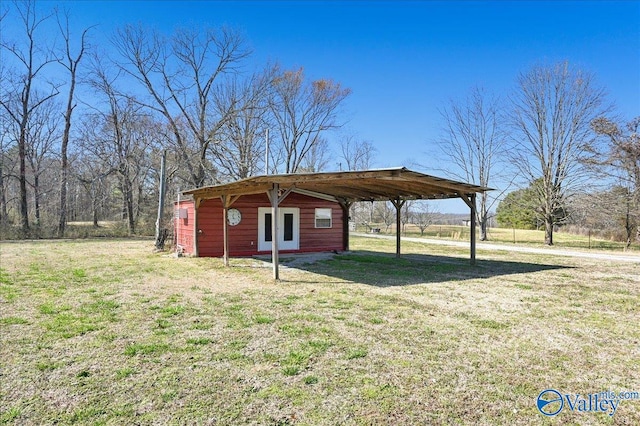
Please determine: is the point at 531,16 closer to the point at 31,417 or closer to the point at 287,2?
the point at 287,2

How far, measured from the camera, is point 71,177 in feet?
65.1

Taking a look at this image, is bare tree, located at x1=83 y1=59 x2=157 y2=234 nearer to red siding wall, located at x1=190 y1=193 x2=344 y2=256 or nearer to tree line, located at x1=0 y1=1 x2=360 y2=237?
tree line, located at x1=0 y1=1 x2=360 y2=237

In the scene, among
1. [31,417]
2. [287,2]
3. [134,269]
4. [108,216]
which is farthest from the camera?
[108,216]

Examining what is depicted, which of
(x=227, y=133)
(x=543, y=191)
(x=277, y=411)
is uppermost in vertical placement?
(x=227, y=133)

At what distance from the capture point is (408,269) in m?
8.61

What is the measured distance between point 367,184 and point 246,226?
4284 millimetres

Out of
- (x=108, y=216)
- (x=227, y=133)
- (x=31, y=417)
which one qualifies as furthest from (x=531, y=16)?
(x=108, y=216)

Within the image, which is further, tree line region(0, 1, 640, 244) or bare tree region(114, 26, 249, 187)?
bare tree region(114, 26, 249, 187)

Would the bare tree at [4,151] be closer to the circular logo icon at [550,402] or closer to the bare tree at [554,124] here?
the circular logo icon at [550,402]

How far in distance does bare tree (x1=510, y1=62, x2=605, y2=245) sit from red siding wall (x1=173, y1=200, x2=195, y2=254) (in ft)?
50.0

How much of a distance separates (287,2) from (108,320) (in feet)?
41.8

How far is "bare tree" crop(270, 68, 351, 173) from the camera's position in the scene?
74.7 feet

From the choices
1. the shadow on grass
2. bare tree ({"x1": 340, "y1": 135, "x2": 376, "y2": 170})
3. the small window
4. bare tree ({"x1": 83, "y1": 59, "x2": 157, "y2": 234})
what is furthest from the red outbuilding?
bare tree ({"x1": 340, "y1": 135, "x2": 376, "y2": 170})

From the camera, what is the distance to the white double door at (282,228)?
11.4 m
